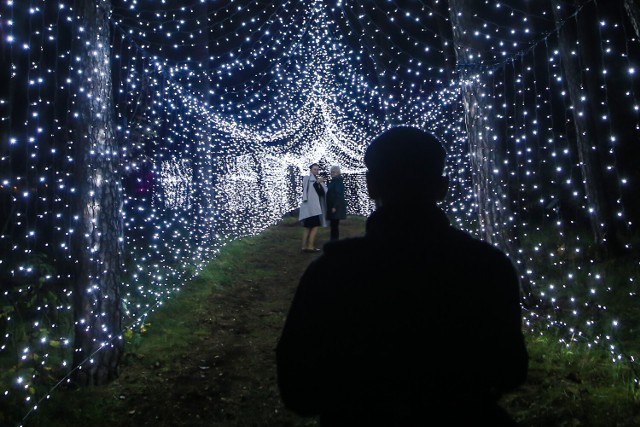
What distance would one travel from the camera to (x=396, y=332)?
4.43 ft

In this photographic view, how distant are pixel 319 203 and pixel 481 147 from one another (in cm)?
505

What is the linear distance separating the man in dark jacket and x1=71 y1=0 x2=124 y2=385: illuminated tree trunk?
3824mm

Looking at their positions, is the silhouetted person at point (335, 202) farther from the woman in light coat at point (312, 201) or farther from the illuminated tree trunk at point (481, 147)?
the illuminated tree trunk at point (481, 147)

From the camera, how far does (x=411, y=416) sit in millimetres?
1350

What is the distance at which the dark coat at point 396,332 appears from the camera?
1349 millimetres

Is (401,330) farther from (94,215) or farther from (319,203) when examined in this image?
(319,203)

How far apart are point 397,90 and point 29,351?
2031cm

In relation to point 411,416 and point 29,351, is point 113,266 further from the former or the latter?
point 411,416

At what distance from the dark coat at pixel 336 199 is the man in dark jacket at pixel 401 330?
9.13m

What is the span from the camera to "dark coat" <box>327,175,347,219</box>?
1057 cm

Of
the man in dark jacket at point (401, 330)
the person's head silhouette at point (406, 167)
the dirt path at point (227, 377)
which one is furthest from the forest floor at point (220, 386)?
the person's head silhouette at point (406, 167)

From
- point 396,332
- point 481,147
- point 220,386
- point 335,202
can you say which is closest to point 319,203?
point 335,202

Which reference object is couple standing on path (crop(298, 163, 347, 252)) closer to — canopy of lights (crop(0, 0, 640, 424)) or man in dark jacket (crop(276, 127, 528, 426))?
canopy of lights (crop(0, 0, 640, 424))

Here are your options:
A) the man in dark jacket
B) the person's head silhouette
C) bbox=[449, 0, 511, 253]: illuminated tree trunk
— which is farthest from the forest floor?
the person's head silhouette
